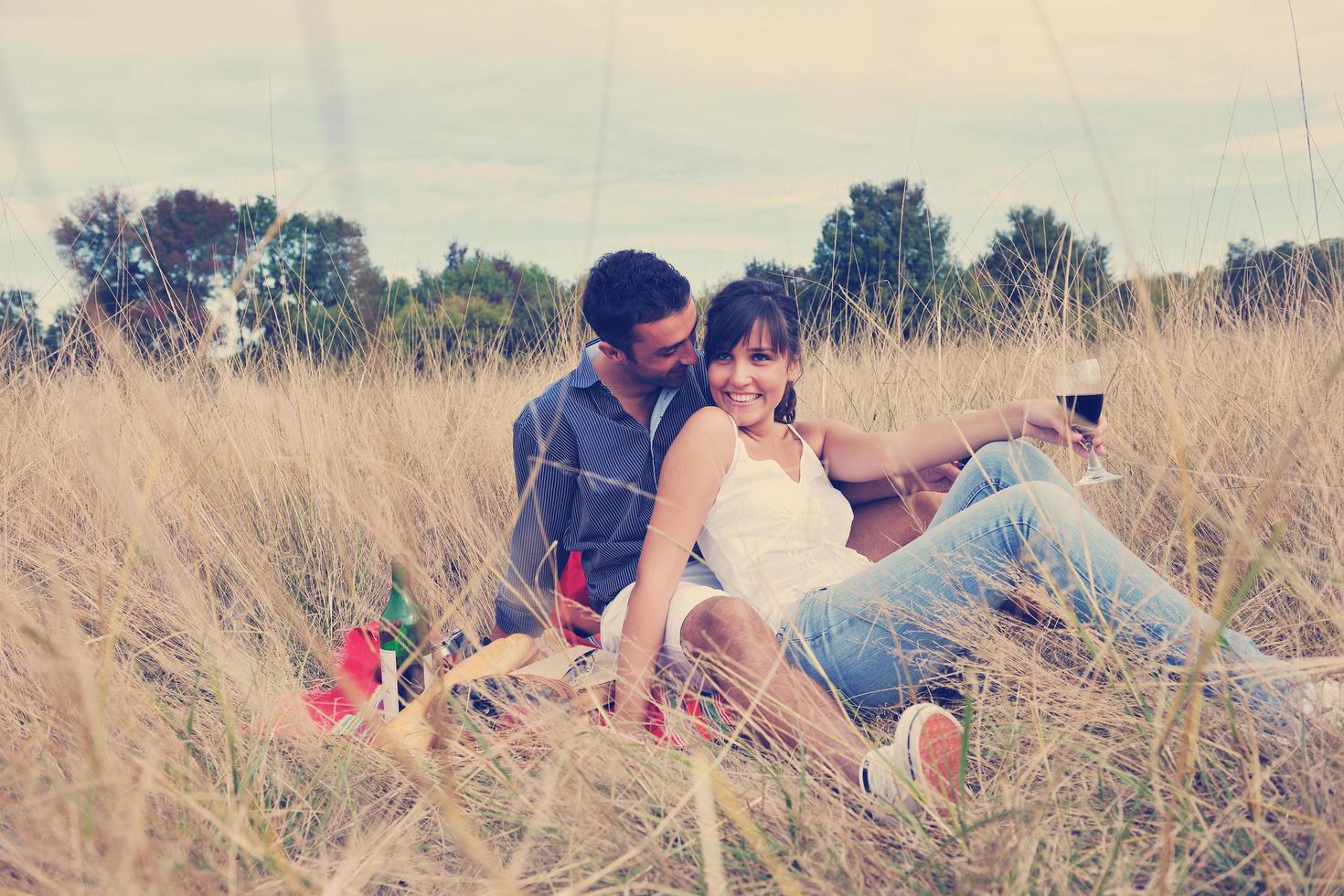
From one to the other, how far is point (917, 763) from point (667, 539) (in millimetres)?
729

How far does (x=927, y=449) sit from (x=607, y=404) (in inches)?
34.3

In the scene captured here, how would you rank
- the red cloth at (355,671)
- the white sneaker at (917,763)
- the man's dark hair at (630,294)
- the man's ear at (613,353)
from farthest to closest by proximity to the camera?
1. the man's ear at (613,353)
2. the man's dark hair at (630,294)
3. the red cloth at (355,671)
4. the white sneaker at (917,763)

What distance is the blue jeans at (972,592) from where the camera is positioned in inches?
69.9

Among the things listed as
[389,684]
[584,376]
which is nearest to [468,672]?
[389,684]

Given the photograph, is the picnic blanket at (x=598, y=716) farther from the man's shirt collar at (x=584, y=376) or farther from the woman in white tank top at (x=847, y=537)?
the man's shirt collar at (x=584, y=376)

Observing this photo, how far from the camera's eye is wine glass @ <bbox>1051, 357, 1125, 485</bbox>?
2.07 m

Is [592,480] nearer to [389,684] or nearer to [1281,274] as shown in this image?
[389,684]

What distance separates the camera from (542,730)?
167 cm

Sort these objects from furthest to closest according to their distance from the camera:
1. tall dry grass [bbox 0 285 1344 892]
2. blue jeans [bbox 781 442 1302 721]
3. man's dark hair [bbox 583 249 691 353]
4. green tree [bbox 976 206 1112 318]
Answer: green tree [bbox 976 206 1112 318] → man's dark hair [bbox 583 249 691 353] → blue jeans [bbox 781 442 1302 721] → tall dry grass [bbox 0 285 1344 892]

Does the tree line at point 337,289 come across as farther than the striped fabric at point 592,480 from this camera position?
Yes

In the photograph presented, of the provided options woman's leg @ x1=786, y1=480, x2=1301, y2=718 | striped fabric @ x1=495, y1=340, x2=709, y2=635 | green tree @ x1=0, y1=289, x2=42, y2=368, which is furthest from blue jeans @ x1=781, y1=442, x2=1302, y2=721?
green tree @ x1=0, y1=289, x2=42, y2=368

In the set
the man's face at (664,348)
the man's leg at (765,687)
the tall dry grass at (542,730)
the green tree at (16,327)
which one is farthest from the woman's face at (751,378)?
the green tree at (16,327)

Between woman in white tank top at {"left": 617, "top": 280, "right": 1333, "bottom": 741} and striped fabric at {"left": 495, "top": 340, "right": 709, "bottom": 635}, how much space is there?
0.89ft

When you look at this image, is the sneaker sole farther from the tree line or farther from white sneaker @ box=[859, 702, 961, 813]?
the tree line
